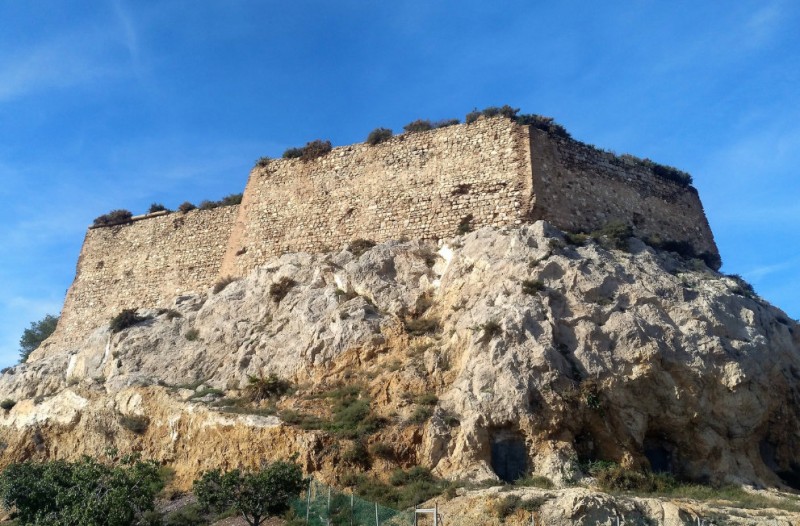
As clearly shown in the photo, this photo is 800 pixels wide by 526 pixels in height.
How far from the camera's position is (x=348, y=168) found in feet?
72.0

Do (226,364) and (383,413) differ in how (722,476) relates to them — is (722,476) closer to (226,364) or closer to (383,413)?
(383,413)

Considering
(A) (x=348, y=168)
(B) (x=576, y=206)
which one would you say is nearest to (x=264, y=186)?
(A) (x=348, y=168)

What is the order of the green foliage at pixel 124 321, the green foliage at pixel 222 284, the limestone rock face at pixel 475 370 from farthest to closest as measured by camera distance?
the green foliage at pixel 222 284
the green foliage at pixel 124 321
the limestone rock face at pixel 475 370

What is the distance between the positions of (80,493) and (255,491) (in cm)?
327

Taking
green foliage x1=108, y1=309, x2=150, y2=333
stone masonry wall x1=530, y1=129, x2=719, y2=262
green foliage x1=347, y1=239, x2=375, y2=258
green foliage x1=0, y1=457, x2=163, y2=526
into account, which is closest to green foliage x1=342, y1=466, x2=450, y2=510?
green foliage x1=0, y1=457, x2=163, y2=526

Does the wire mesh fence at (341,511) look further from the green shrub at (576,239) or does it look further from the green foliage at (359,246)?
the green shrub at (576,239)

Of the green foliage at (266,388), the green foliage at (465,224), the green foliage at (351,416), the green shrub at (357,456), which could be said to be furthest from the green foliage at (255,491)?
the green foliage at (465,224)

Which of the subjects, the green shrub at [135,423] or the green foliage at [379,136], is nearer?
the green shrub at [135,423]

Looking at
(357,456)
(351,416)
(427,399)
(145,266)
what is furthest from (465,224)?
(145,266)

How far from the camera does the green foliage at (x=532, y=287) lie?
16297mm

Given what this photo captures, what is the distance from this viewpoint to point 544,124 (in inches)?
813

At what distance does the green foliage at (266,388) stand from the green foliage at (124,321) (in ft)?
18.3

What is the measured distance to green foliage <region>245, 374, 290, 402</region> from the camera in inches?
655

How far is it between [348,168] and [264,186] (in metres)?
2.83
